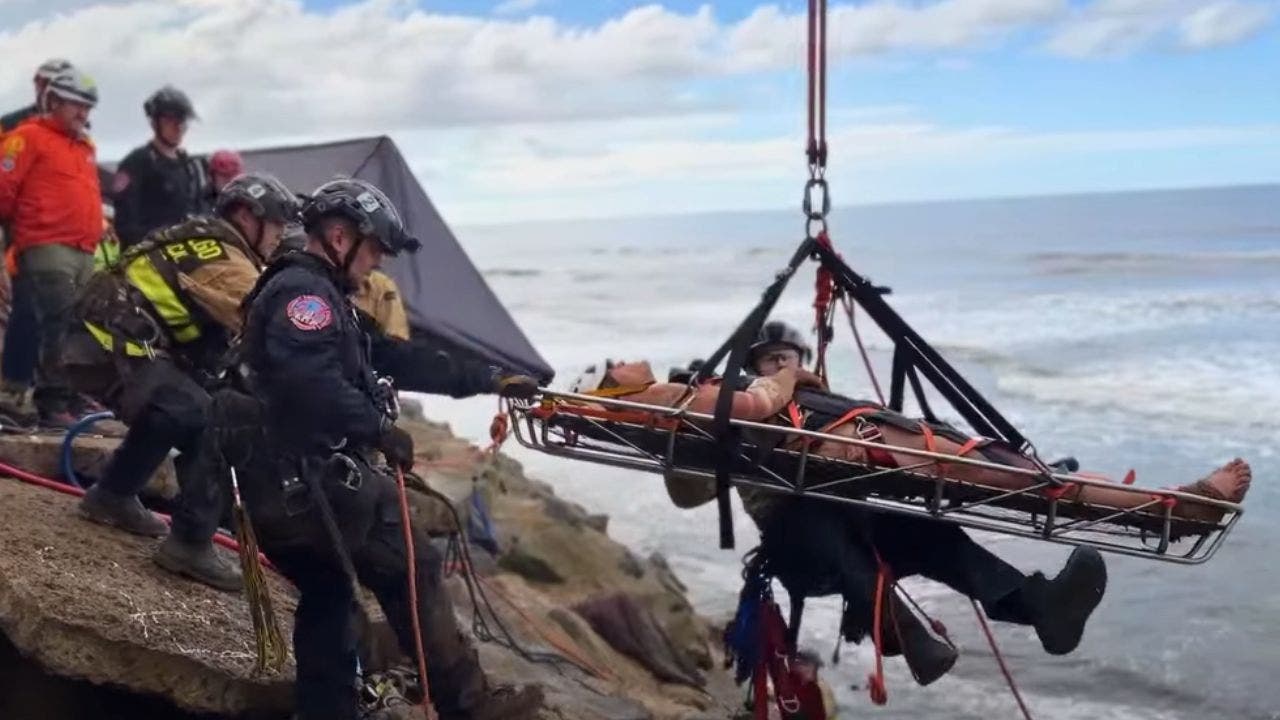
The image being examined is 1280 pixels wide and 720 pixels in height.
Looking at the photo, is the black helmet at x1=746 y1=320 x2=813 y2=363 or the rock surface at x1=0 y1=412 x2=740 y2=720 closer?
the rock surface at x1=0 y1=412 x2=740 y2=720

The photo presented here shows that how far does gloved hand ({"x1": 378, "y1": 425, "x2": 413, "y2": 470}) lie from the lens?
4867mm

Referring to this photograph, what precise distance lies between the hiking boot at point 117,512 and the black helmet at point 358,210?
1931mm

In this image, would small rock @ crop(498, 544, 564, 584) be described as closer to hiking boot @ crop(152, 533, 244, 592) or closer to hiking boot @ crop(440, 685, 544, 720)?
hiking boot @ crop(152, 533, 244, 592)

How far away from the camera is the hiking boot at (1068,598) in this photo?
5195 millimetres

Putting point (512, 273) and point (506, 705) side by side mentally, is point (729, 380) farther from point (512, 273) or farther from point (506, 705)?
point (512, 273)

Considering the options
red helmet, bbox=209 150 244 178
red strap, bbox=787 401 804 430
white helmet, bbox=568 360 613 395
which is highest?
red helmet, bbox=209 150 244 178

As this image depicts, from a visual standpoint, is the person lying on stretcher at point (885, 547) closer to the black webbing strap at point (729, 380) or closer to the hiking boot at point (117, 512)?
the black webbing strap at point (729, 380)

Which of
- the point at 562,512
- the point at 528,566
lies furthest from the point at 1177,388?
the point at 528,566

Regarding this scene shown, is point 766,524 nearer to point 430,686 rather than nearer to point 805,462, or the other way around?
point 805,462

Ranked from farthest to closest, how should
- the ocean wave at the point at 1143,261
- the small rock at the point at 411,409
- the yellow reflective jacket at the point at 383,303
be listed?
the ocean wave at the point at 1143,261, the small rock at the point at 411,409, the yellow reflective jacket at the point at 383,303

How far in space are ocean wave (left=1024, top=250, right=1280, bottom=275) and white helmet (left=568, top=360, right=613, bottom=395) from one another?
42820mm

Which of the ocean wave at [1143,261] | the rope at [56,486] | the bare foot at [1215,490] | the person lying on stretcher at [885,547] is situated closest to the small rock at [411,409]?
the rope at [56,486]

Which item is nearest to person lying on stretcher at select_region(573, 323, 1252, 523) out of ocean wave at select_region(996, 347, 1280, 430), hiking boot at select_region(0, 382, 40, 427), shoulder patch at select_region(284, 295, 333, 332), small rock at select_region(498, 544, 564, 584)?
shoulder patch at select_region(284, 295, 333, 332)

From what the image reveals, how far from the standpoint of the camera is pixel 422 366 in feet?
18.5
